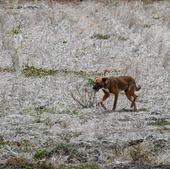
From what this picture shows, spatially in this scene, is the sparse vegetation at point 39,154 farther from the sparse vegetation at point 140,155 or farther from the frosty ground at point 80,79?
the sparse vegetation at point 140,155

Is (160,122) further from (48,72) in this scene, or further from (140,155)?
(48,72)

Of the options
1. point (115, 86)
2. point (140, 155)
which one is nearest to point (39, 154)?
point (140, 155)

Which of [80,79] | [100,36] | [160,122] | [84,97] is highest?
[160,122]

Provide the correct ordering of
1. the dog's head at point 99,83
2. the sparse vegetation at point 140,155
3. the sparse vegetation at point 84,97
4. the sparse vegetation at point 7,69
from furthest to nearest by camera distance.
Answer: the sparse vegetation at point 7,69 < the sparse vegetation at point 84,97 < the dog's head at point 99,83 < the sparse vegetation at point 140,155

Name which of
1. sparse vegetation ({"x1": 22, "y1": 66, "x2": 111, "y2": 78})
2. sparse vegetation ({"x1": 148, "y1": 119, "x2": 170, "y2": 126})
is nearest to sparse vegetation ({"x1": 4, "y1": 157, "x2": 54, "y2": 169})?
sparse vegetation ({"x1": 148, "y1": 119, "x2": 170, "y2": 126})

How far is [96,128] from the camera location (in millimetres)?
14812

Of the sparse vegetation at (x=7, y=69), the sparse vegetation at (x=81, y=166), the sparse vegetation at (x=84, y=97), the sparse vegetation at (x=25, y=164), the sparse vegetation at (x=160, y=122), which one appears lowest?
the sparse vegetation at (x=7, y=69)

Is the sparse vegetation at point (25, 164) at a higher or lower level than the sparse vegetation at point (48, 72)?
higher

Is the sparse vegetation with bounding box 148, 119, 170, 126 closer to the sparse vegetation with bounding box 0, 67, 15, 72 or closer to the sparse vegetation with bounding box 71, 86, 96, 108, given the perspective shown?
the sparse vegetation with bounding box 71, 86, 96, 108

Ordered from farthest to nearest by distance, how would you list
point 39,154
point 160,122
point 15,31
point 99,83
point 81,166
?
point 15,31 → point 99,83 → point 160,122 → point 39,154 → point 81,166

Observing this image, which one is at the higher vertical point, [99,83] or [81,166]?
[99,83]

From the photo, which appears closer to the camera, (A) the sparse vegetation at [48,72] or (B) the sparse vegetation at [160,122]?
(B) the sparse vegetation at [160,122]

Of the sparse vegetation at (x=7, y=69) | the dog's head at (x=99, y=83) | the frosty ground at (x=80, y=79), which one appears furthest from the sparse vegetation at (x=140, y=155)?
the sparse vegetation at (x=7, y=69)

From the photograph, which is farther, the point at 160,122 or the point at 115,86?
the point at 115,86
